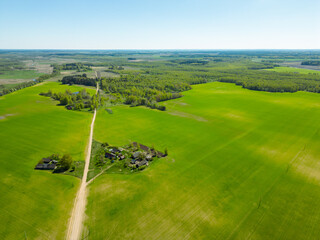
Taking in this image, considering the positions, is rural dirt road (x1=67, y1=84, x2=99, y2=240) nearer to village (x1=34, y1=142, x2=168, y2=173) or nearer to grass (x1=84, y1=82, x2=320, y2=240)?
grass (x1=84, y1=82, x2=320, y2=240)

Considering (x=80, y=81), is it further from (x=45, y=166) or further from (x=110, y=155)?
(x=110, y=155)

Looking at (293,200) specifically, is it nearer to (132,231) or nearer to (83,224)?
(132,231)

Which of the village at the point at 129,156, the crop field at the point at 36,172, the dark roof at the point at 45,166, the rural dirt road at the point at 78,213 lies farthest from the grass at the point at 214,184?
the dark roof at the point at 45,166

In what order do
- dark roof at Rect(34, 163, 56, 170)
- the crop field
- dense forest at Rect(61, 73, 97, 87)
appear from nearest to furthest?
the crop field < dark roof at Rect(34, 163, 56, 170) < dense forest at Rect(61, 73, 97, 87)

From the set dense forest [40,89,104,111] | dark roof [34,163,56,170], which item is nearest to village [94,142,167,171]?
dark roof [34,163,56,170]

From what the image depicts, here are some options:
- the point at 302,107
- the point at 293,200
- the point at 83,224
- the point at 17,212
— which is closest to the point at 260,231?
the point at 293,200

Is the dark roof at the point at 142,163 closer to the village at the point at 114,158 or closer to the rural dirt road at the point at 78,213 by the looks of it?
the village at the point at 114,158

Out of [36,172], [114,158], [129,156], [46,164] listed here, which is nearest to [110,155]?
[114,158]
